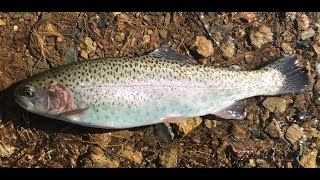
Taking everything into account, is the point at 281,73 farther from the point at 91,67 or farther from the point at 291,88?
the point at 91,67

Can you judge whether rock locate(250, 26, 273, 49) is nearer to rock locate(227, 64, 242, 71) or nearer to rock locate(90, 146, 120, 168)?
rock locate(227, 64, 242, 71)

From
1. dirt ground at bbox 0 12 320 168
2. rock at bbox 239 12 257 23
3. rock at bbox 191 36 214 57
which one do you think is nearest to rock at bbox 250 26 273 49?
dirt ground at bbox 0 12 320 168

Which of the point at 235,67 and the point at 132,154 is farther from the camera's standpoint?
the point at 235,67

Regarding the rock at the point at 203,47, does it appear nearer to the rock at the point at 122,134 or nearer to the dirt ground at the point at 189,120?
the dirt ground at the point at 189,120

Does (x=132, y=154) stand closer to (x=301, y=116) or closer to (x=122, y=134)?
(x=122, y=134)

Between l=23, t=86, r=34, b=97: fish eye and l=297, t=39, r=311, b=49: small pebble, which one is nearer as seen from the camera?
l=23, t=86, r=34, b=97: fish eye

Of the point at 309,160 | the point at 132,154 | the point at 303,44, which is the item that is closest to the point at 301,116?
the point at 309,160

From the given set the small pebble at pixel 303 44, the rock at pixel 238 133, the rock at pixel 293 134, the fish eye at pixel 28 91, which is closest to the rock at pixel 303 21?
the small pebble at pixel 303 44
